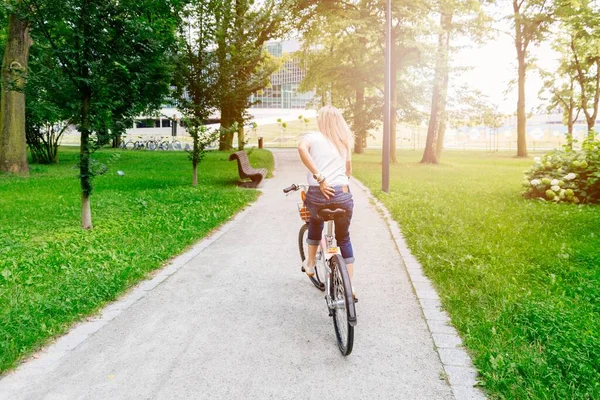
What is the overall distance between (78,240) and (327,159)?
4864 mm

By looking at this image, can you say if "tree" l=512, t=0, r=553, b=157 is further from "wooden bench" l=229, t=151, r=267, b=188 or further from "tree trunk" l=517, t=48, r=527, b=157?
"wooden bench" l=229, t=151, r=267, b=188

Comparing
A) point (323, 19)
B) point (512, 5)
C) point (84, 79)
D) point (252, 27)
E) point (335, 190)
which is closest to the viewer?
point (335, 190)

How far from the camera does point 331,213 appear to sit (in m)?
3.95

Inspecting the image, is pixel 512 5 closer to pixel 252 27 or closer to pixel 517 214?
pixel 252 27

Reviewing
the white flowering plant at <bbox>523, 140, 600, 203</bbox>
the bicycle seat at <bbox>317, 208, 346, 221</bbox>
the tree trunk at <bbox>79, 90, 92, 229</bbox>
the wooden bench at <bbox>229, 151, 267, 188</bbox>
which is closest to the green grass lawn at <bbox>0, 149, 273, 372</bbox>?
the tree trunk at <bbox>79, 90, 92, 229</bbox>

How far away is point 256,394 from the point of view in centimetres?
311

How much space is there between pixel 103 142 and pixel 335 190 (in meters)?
5.35

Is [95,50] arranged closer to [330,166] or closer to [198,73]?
[330,166]

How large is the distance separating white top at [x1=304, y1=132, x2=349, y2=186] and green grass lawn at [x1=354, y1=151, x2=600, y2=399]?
1602 mm

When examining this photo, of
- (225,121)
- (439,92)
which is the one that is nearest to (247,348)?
(225,121)

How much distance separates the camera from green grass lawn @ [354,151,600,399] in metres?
3.25

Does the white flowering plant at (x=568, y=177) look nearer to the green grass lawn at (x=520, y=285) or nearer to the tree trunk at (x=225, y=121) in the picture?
the green grass lawn at (x=520, y=285)

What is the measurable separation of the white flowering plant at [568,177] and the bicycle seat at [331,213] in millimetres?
8560

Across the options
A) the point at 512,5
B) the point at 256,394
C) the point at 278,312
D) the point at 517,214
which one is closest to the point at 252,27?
the point at 517,214
